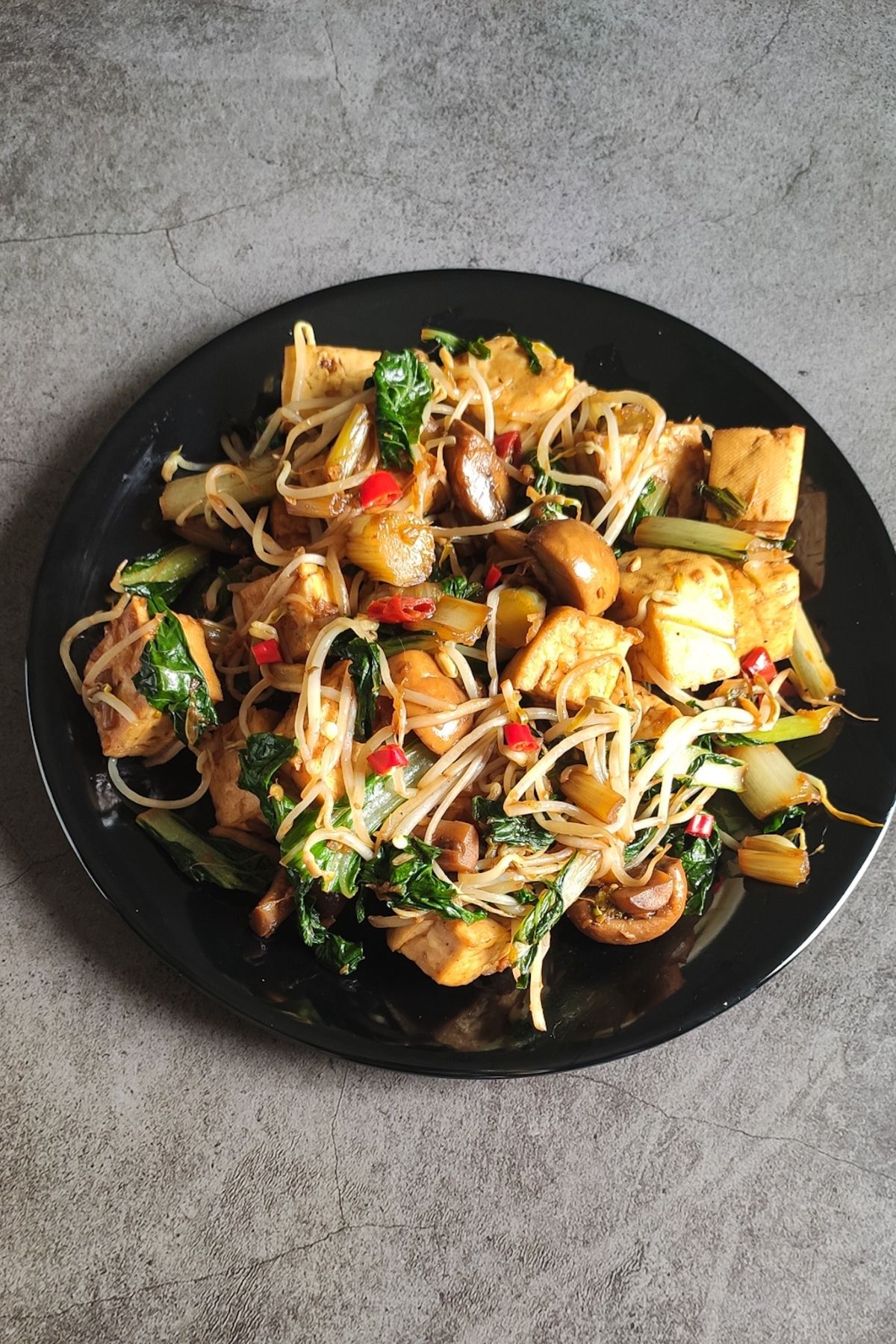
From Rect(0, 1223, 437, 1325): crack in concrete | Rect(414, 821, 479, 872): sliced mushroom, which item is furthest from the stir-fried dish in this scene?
Rect(0, 1223, 437, 1325): crack in concrete

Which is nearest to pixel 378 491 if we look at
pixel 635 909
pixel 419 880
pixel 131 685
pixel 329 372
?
pixel 329 372

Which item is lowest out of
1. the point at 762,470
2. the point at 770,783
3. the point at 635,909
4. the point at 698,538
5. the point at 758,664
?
the point at 635,909

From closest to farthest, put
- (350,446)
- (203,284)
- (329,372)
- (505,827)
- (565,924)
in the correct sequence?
(505,827) < (350,446) < (565,924) < (329,372) < (203,284)

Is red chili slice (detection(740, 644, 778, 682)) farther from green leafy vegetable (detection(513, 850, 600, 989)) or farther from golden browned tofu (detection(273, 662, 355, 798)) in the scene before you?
golden browned tofu (detection(273, 662, 355, 798))

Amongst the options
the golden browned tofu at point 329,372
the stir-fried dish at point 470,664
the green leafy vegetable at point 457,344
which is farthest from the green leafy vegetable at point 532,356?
the golden browned tofu at point 329,372

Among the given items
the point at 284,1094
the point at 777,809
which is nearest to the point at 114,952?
the point at 284,1094

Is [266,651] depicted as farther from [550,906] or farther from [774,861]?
[774,861]
